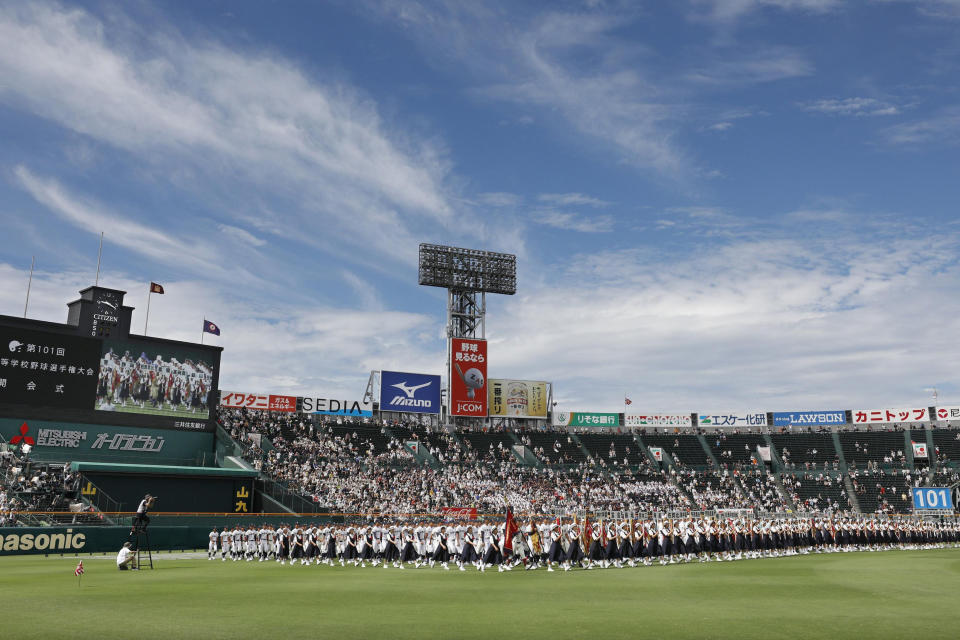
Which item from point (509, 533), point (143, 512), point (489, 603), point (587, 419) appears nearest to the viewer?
point (489, 603)

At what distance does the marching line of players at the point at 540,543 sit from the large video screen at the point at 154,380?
13362 mm

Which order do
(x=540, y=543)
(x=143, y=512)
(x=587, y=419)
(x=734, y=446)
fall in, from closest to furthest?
(x=143, y=512)
(x=540, y=543)
(x=734, y=446)
(x=587, y=419)

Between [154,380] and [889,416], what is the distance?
233ft

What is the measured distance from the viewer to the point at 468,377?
236ft

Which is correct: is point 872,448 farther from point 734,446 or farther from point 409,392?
point 409,392

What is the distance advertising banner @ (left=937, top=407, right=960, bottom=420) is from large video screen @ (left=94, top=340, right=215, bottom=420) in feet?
231

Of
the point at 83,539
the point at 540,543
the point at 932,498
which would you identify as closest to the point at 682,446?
the point at 932,498

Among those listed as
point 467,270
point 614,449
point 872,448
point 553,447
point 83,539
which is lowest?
point 83,539

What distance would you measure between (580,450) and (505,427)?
804 cm

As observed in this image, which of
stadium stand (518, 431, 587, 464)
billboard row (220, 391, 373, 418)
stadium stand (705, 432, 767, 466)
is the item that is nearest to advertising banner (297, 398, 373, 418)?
billboard row (220, 391, 373, 418)

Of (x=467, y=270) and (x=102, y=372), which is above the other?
(x=467, y=270)

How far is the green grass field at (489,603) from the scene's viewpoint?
12.0m

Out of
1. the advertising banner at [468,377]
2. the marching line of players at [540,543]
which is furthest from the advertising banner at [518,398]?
the marching line of players at [540,543]

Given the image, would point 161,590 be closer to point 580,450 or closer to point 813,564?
point 813,564
